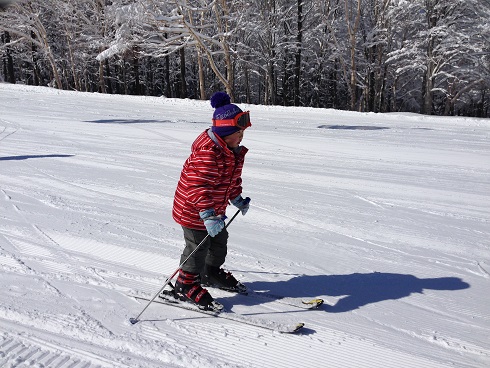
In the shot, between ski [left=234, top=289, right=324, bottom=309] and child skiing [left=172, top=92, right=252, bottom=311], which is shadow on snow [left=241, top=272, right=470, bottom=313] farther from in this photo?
child skiing [left=172, top=92, right=252, bottom=311]

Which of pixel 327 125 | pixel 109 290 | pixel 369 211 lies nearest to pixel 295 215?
pixel 369 211

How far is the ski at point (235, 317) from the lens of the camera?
3180 millimetres

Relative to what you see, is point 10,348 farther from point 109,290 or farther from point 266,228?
point 266,228

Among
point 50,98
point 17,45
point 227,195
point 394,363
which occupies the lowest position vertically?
point 394,363

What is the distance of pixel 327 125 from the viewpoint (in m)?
13.4

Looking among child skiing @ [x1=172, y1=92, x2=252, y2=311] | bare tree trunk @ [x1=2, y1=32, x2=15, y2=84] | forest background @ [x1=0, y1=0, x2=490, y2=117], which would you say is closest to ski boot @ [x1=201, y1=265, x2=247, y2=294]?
child skiing @ [x1=172, y1=92, x2=252, y2=311]

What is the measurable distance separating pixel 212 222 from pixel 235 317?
2.46 ft

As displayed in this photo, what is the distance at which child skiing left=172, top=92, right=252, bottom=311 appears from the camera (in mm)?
3230

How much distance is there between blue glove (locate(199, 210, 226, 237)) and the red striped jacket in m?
0.06

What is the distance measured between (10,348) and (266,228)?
3.12 m

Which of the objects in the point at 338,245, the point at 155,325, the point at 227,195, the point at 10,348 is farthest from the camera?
the point at 338,245

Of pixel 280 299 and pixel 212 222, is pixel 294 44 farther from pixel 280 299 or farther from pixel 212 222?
pixel 212 222

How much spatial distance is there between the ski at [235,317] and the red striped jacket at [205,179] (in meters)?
0.62

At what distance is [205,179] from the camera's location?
324cm
